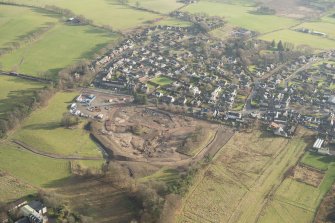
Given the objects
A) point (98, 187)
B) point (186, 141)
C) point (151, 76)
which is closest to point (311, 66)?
point (151, 76)

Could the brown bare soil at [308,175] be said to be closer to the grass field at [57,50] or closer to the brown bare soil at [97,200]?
the brown bare soil at [97,200]

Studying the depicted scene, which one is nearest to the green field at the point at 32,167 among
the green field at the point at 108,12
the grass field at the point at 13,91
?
the grass field at the point at 13,91

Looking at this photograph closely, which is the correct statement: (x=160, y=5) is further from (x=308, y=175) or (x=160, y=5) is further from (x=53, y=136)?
(x=308, y=175)

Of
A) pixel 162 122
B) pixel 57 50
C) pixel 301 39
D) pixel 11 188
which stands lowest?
pixel 11 188

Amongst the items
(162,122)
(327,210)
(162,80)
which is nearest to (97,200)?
(162,122)

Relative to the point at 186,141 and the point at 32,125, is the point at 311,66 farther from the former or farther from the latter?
the point at 32,125

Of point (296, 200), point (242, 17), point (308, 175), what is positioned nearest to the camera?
point (296, 200)
